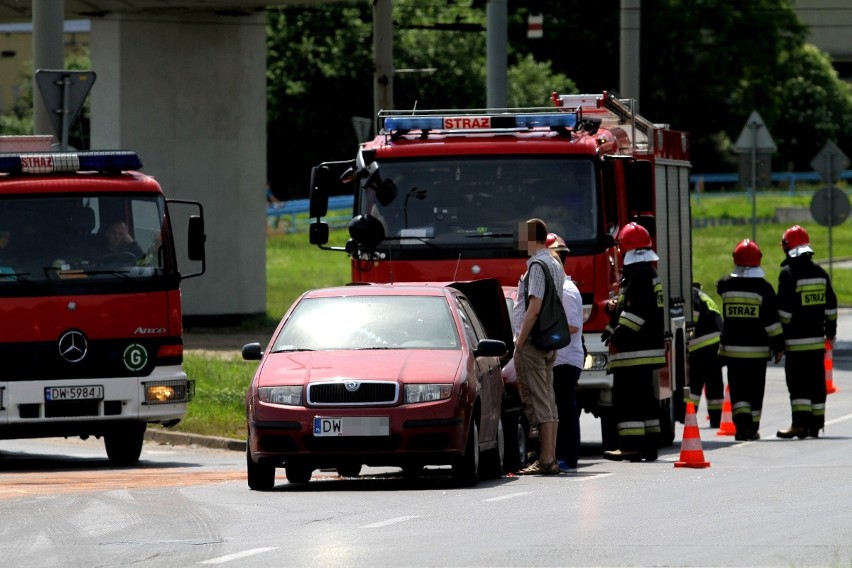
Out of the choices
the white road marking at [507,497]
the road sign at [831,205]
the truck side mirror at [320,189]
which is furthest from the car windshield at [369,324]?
the road sign at [831,205]

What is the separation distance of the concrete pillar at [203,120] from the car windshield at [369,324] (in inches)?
637

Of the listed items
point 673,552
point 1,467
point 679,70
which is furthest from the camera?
point 679,70

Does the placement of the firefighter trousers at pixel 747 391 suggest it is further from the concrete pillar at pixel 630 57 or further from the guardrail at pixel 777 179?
the guardrail at pixel 777 179

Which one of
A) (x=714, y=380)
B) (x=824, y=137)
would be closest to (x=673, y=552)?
(x=714, y=380)

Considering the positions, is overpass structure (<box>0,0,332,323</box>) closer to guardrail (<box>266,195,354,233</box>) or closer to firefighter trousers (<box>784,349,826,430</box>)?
firefighter trousers (<box>784,349,826,430</box>)

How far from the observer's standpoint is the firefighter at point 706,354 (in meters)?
20.5

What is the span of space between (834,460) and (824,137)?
240 feet

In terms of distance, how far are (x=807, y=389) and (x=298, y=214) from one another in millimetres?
44859

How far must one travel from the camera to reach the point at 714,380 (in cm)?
2036

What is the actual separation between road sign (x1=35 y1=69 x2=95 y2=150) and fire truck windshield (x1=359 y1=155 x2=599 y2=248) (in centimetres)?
373

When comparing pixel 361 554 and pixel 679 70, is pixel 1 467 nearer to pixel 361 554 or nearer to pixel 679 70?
pixel 361 554

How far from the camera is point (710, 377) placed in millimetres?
20359

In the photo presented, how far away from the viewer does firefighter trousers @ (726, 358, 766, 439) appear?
Answer: 18.6 metres

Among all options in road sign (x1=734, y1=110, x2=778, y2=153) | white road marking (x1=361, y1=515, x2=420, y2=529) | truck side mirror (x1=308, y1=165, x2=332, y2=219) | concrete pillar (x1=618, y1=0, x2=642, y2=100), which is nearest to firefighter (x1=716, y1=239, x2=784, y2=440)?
truck side mirror (x1=308, y1=165, x2=332, y2=219)
